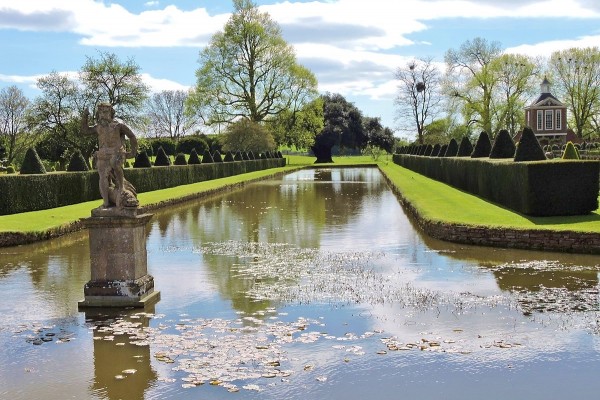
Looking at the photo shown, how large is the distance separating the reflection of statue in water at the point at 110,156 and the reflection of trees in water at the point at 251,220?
2.18 meters

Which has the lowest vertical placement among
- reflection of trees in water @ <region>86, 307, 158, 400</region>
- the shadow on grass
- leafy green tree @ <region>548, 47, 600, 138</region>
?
reflection of trees in water @ <region>86, 307, 158, 400</region>

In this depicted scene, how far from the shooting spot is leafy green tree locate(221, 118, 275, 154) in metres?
63.6

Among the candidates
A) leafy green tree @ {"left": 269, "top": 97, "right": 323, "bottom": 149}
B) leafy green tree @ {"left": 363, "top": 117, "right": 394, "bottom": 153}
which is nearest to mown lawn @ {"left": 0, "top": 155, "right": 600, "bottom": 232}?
leafy green tree @ {"left": 269, "top": 97, "right": 323, "bottom": 149}

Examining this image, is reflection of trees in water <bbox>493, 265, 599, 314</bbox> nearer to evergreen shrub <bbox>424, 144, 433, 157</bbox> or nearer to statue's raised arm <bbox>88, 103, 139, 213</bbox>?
statue's raised arm <bbox>88, 103, 139, 213</bbox>

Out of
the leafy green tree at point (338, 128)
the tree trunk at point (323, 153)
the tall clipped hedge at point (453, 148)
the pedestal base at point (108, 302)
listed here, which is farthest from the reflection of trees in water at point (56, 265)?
the tree trunk at point (323, 153)

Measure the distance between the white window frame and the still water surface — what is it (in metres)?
63.1

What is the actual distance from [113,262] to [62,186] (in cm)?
1643

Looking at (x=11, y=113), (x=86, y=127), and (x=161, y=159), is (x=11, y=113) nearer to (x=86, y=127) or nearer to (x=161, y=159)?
(x=161, y=159)

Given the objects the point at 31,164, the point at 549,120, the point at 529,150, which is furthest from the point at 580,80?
the point at 31,164

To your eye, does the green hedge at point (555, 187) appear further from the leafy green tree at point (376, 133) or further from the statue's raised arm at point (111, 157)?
the leafy green tree at point (376, 133)

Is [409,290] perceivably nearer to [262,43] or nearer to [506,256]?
[506,256]

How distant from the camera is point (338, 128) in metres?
88.1

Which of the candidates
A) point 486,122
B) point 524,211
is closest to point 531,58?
point 486,122

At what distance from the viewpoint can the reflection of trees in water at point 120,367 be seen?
6.30 metres
